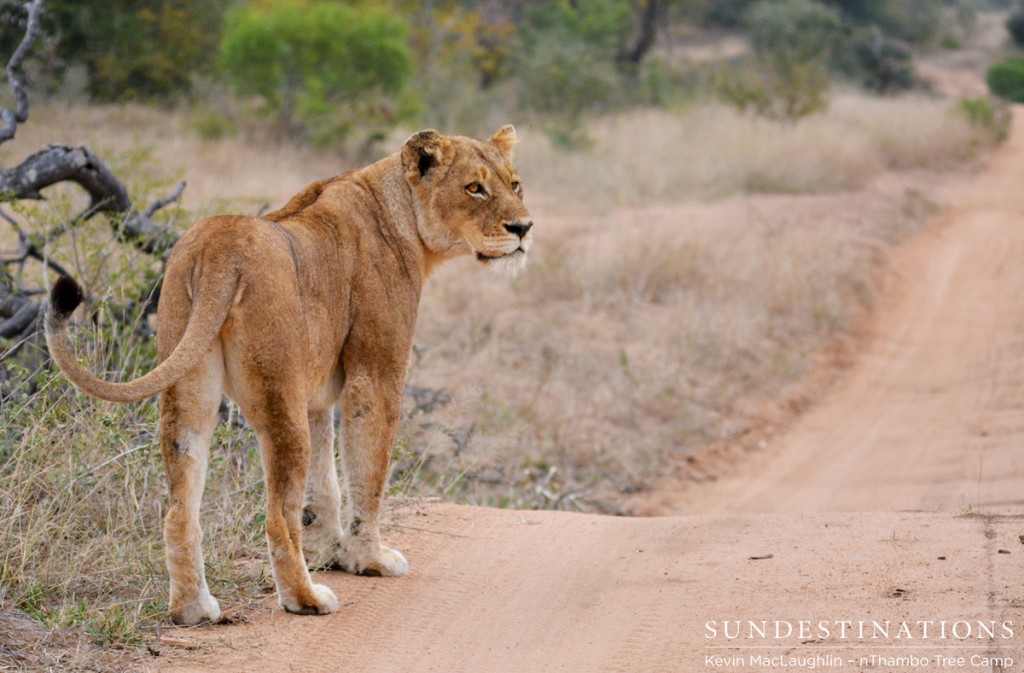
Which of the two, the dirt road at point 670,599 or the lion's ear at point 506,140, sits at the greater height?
the lion's ear at point 506,140

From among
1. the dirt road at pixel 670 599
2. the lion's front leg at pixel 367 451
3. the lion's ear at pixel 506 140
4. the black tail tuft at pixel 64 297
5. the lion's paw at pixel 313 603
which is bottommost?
the dirt road at pixel 670 599

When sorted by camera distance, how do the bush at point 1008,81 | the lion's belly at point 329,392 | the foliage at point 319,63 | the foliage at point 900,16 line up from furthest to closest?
the foliage at point 900,16 → the bush at point 1008,81 → the foliage at point 319,63 → the lion's belly at point 329,392

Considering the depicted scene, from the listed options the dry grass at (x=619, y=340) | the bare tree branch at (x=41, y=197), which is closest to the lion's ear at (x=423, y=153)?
the bare tree branch at (x=41, y=197)

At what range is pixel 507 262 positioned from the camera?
508cm

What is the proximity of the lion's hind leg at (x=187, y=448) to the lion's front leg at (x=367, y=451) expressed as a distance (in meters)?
0.65

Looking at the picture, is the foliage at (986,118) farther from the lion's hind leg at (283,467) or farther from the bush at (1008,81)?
the lion's hind leg at (283,467)

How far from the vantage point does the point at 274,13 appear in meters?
19.2

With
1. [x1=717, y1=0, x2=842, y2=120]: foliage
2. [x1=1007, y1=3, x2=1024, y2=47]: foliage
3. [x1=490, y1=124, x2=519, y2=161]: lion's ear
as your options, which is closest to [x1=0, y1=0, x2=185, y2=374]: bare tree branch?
[x1=490, y1=124, x2=519, y2=161]: lion's ear

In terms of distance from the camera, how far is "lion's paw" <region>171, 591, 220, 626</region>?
14.3 ft

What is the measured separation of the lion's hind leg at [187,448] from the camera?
4.18 meters

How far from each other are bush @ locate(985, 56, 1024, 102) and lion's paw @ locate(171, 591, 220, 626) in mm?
33491

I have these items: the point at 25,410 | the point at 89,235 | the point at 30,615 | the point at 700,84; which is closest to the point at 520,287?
the point at 89,235

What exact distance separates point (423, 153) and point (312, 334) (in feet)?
3.36

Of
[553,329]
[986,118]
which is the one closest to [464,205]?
[553,329]
